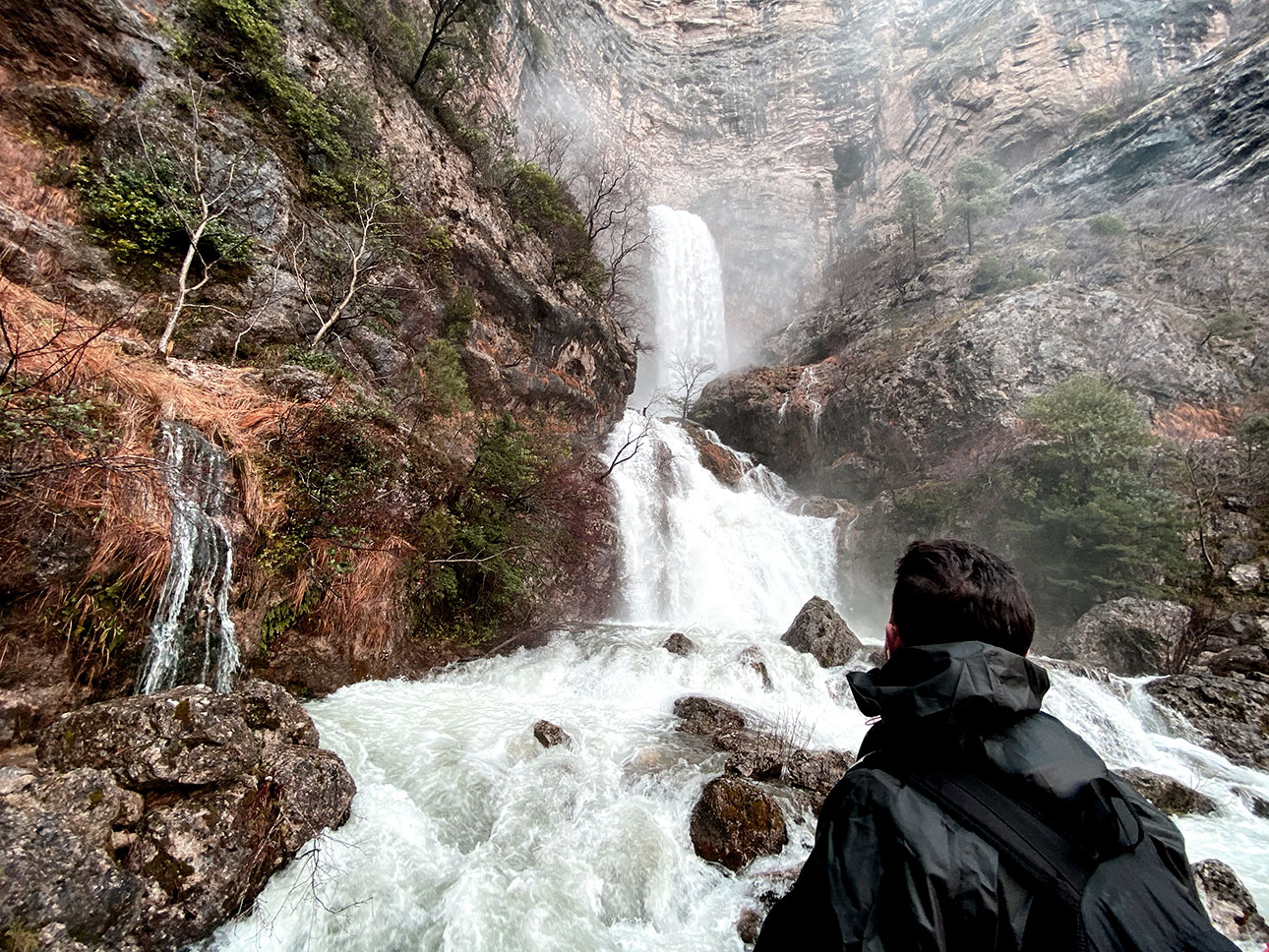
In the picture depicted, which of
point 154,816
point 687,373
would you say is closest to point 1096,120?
point 687,373

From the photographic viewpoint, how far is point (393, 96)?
11516mm

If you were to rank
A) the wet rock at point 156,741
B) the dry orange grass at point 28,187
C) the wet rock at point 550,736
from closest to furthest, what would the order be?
the wet rock at point 156,741 → the wet rock at point 550,736 → the dry orange grass at point 28,187

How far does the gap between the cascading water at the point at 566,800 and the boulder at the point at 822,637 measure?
61cm

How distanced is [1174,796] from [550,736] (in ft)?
23.7

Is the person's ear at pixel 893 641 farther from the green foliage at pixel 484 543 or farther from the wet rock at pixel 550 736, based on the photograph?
the green foliage at pixel 484 543

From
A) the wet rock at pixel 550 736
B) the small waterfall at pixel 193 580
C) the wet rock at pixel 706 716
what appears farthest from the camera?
the wet rock at pixel 706 716

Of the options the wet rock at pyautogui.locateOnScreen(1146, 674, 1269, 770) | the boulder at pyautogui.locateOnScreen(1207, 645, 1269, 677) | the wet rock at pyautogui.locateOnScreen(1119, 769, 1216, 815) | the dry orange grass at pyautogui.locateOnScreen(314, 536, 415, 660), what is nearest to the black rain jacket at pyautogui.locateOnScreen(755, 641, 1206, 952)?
the dry orange grass at pyautogui.locateOnScreen(314, 536, 415, 660)

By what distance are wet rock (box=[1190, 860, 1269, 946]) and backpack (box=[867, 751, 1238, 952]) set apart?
4.21 meters

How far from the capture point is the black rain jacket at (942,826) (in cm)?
108

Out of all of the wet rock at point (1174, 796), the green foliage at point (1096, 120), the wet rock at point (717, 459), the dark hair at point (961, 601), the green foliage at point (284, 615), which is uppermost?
the green foliage at point (1096, 120)

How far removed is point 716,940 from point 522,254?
14.4m

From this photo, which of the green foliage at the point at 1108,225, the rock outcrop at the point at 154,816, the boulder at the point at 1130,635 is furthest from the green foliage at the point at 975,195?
the rock outcrop at the point at 154,816

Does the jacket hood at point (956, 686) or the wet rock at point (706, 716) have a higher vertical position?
the jacket hood at point (956, 686)

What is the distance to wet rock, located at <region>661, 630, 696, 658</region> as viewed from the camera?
331 inches
